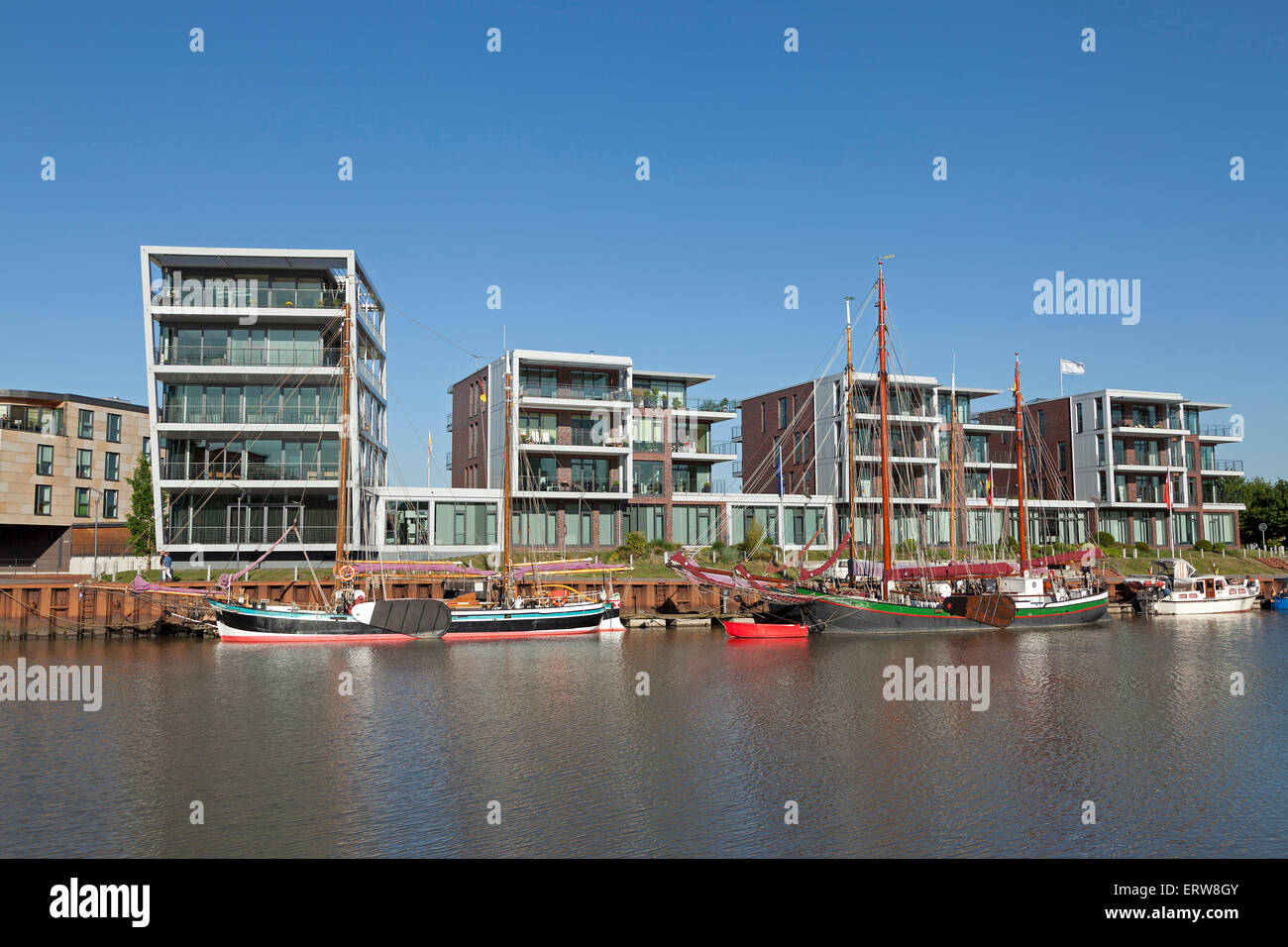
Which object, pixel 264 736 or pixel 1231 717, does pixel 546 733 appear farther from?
pixel 1231 717

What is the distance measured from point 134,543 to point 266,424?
46.2 ft

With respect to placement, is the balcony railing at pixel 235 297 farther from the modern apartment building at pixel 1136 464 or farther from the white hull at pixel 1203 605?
the modern apartment building at pixel 1136 464

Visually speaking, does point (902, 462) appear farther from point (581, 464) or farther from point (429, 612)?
point (429, 612)

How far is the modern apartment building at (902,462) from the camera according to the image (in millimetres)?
73000

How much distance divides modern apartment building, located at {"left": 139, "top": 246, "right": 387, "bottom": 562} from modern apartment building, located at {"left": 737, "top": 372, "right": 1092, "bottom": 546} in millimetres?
30975

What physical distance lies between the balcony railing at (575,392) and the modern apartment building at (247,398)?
1226 cm

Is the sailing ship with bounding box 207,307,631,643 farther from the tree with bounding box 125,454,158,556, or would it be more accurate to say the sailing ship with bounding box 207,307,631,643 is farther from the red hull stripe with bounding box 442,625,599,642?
the tree with bounding box 125,454,158,556

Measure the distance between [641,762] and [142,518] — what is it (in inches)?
2048

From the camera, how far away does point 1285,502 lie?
93875 mm

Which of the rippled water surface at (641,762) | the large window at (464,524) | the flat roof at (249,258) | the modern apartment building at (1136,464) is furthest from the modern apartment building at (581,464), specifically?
the modern apartment building at (1136,464)

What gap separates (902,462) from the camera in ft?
246
